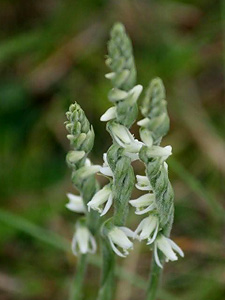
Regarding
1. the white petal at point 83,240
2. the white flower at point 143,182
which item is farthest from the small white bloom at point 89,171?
the white petal at point 83,240

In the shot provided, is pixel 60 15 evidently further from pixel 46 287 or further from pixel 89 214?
pixel 89 214

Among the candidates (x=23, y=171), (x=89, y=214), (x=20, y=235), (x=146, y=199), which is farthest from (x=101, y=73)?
(x=146, y=199)

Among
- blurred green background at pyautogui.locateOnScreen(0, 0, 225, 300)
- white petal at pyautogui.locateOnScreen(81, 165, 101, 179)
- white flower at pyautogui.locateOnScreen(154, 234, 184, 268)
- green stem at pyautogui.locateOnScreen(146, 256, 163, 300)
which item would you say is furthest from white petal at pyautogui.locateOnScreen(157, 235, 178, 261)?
blurred green background at pyautogui.locateOnScreen(0, 0, 225, 300)

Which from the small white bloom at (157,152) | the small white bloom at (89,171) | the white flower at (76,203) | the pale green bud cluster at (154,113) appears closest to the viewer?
the pale green bud cluster at (154,113)

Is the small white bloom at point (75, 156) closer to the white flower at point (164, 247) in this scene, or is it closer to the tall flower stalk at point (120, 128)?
the tall flower stalk at point (120, 128)

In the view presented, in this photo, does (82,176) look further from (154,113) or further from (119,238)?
(154,113)
